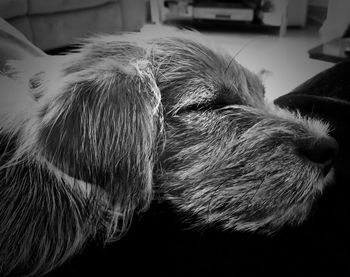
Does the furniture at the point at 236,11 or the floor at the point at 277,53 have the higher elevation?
the furniture at the point at 236,11

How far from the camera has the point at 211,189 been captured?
1.38 ft

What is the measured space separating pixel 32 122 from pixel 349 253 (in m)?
0.39

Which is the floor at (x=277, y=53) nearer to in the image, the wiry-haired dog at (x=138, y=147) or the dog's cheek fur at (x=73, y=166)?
the wiry-haired dog at (x=138, y=147)

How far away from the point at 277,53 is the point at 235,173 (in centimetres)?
29

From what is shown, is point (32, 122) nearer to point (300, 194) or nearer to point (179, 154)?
point (179, 154)

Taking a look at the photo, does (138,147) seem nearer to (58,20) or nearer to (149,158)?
(149,158)

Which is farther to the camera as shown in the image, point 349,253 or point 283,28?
point 283,28

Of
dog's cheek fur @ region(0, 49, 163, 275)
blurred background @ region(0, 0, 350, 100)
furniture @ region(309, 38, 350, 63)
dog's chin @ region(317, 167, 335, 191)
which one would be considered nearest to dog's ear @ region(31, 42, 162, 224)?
dog's cheek fur @ region(0, 49, 163, 275)

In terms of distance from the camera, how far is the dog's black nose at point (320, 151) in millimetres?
447

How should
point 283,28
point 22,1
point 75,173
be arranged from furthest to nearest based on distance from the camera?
1. point 283,28
2. point 22,1
3. point 75,173

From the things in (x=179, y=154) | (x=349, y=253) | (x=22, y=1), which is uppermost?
(x=22, y=1)

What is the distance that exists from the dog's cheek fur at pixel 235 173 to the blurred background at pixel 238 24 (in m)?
0.15

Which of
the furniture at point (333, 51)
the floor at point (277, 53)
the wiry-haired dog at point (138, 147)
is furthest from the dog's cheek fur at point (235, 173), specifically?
the furniture at point (333, 51)

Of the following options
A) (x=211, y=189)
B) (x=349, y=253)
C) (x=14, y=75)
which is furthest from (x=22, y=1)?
(x=349, y=253)
